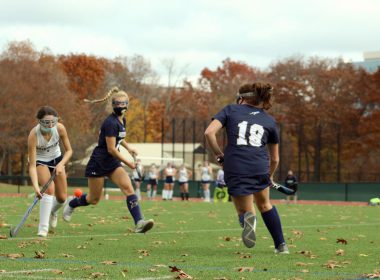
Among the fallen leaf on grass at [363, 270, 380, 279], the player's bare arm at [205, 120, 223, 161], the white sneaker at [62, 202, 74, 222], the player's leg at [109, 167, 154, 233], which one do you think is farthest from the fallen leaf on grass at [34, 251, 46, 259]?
the white sneaker at [62, 202, 74, 222]

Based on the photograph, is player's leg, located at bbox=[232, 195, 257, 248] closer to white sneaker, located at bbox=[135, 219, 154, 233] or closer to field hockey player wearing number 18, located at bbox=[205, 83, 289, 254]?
field hockey player wearing number 18, located at bbox=[205, 83, 289, 254]

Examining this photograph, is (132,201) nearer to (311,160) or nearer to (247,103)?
(247,103)

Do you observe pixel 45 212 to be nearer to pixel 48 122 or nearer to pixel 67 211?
pixel 48 122

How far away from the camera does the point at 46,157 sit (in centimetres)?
1392

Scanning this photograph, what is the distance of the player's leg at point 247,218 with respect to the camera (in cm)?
1052

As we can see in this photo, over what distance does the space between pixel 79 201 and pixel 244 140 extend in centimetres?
497

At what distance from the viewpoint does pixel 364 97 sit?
74.8 meters

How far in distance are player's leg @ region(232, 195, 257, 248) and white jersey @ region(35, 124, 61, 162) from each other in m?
3.83

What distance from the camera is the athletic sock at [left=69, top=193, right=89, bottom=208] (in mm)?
14977

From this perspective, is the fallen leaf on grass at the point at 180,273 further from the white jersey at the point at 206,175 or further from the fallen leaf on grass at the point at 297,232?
the white jersey at the point at 206,175

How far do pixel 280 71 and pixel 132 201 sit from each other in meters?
72.2

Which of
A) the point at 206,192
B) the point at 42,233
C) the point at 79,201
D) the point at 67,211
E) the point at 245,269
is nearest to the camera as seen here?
the point at 245,269

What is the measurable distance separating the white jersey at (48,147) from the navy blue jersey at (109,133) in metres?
0.65

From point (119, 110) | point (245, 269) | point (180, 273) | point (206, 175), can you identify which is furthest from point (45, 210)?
point (206, 175)
